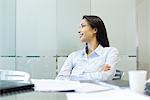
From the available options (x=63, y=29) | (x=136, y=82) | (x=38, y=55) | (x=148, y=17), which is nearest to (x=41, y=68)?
(x=38, y=55)

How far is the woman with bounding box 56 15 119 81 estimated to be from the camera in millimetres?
2324

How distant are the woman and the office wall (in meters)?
0.89

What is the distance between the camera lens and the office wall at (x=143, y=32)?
11.1ft

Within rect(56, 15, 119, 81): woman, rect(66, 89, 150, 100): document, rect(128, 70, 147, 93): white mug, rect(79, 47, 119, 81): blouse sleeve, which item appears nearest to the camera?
rect(66, 89, 150, 100): document

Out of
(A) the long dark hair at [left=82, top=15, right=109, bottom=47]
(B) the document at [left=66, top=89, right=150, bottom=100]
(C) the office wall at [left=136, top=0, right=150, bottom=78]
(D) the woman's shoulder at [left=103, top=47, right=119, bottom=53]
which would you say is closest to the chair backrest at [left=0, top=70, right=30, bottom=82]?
(B) the document at [left=66, top=89, right=150, bottom=100]

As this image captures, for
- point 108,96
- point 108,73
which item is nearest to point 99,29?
point 108,73

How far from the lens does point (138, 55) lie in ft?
11.3

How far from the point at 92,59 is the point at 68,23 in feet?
3.36

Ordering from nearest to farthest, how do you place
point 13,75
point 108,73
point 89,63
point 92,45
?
point 13,75 < point 108,73 < point 89,63 < point 92,45

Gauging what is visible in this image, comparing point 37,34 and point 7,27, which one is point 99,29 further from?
point 7,27

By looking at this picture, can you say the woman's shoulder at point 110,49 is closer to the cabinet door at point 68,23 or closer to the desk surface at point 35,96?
the cabinet door at point 68,23

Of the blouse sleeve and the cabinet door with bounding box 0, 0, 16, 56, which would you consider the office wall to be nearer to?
the blouse sleeve

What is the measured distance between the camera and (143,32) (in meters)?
3.44

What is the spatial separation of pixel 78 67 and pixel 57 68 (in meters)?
0.90
